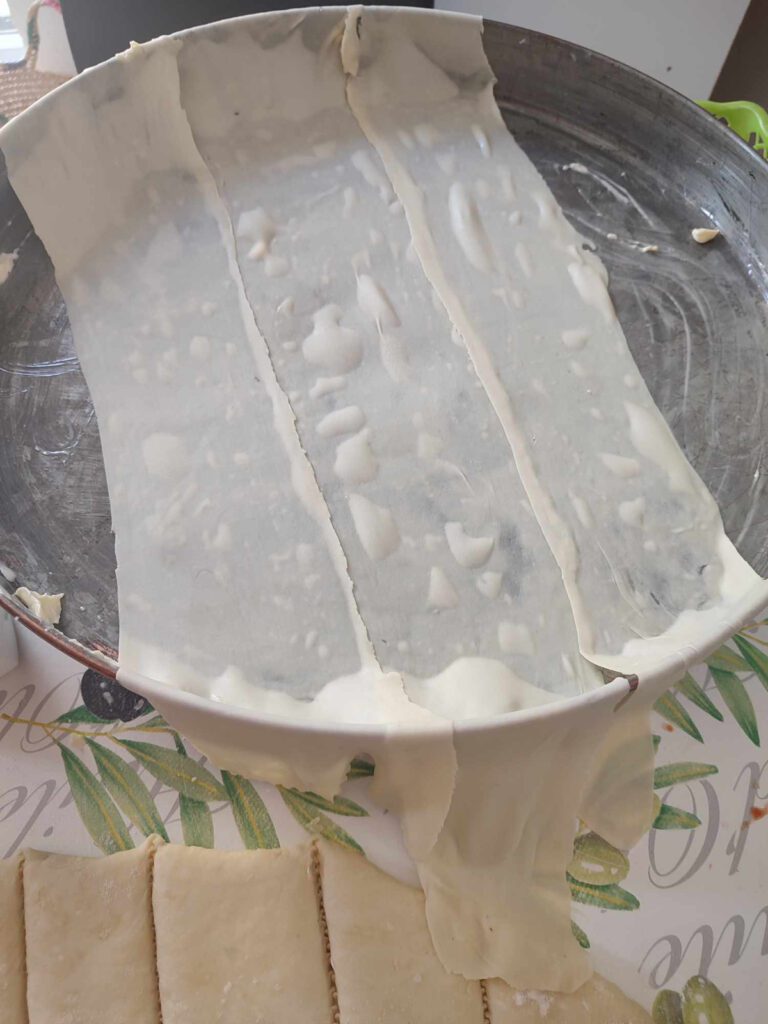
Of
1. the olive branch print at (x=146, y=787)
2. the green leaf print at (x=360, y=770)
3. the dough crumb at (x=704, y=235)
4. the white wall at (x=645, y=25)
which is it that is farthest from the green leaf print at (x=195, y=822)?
the white wall at (x=645, y=25)

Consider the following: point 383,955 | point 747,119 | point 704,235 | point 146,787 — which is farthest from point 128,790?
point 747,119

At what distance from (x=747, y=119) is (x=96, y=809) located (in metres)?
0.94

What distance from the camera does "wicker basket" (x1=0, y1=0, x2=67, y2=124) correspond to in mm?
991

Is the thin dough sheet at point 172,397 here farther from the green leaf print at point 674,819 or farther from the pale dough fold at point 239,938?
the green leaf print at point 674,819

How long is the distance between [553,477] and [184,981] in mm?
471

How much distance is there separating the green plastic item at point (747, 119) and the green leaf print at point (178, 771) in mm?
827

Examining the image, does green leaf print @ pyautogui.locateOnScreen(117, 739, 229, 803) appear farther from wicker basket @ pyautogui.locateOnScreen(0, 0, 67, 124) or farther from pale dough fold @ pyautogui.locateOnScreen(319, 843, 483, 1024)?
wicker basket @ pyautogui.locateOnScreen(0, 0, 67, 124)

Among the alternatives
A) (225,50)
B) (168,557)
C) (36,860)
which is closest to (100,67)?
(225,50)

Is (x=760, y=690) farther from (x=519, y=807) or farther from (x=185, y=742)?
(x=185, y=742)

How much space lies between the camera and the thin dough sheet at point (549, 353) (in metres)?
0.65

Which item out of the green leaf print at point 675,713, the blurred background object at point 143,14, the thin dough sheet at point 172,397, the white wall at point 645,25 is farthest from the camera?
the white wall at point 645,25

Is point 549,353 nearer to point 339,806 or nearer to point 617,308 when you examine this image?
point 617,308

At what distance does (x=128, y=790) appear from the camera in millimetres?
702

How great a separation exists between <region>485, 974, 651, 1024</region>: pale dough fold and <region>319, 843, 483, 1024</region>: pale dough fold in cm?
2
